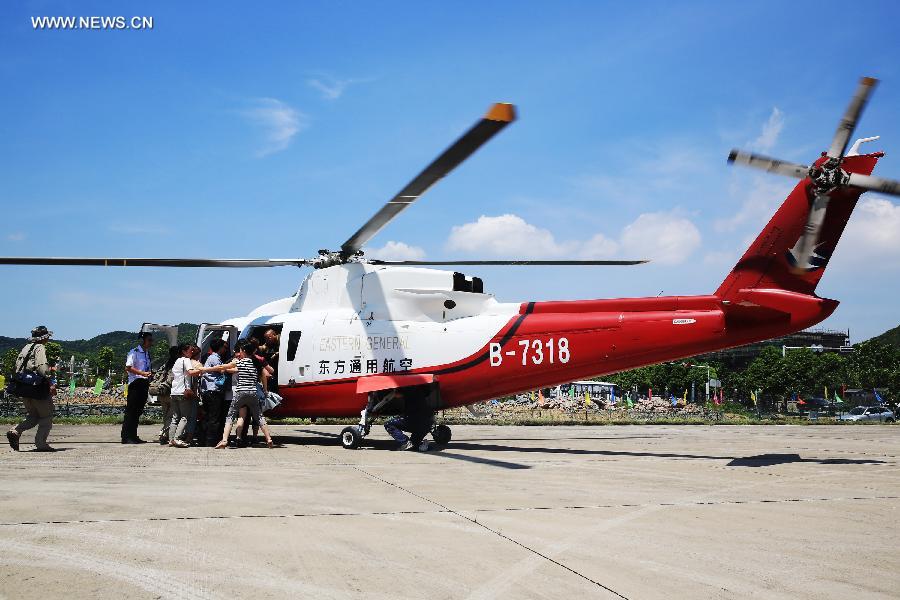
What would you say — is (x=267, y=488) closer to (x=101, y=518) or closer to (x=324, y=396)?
(x=101, y=518)

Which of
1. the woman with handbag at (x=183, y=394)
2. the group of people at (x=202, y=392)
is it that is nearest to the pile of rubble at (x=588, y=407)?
the group of people at (x=202, y=392)

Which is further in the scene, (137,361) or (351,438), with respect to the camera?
(137,361)

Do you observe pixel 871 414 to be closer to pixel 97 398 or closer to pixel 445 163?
pixel 445 163

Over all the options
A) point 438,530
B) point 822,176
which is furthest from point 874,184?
point 438,530

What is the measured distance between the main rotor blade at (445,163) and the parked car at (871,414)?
41589mm

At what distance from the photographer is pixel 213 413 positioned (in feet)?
42.8

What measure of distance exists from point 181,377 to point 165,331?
279cm

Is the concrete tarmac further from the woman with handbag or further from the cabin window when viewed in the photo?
the cabin window

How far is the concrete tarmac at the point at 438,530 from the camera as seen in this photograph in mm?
3779

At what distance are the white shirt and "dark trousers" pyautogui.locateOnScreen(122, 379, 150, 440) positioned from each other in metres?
1.03

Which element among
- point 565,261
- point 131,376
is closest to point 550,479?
point 565,261

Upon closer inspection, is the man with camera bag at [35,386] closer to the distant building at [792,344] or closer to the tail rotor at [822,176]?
the tail rotor at [822,176]

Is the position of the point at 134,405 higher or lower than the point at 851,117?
lower

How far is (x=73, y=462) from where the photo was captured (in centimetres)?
914
